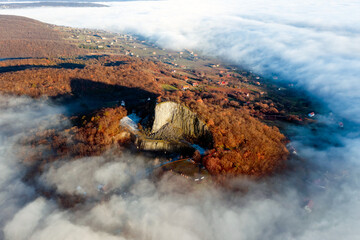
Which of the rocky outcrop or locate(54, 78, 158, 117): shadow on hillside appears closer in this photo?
the rocky outcrop

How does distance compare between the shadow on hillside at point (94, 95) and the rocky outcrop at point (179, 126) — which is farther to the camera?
the shadow on hillside at point (94, 95)

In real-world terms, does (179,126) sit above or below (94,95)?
above

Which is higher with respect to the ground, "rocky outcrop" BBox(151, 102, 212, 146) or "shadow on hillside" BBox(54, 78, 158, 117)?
"rocky outcrop" BBox(151, 102, 212, 146)

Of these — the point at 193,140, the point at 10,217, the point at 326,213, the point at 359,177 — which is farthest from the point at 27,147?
the point at 359,177

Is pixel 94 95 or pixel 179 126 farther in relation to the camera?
pixel 94 95

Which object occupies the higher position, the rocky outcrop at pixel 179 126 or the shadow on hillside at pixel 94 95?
the rocky outcrop at pixel 179 126
